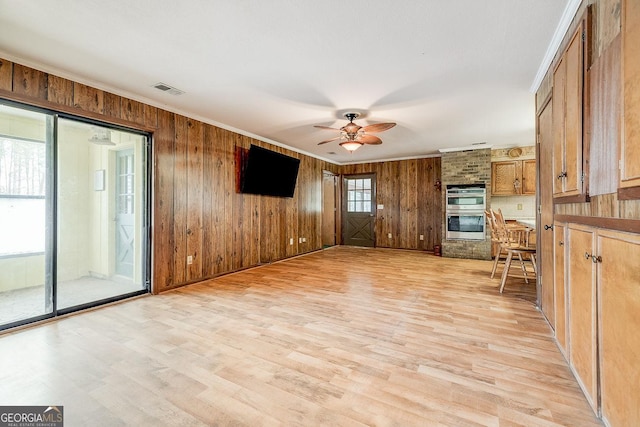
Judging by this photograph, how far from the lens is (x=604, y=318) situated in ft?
4.38

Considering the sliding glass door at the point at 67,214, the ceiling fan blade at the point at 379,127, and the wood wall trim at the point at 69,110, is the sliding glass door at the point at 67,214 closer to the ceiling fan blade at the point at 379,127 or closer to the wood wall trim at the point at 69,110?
the wood wall trim at the point at 69,110

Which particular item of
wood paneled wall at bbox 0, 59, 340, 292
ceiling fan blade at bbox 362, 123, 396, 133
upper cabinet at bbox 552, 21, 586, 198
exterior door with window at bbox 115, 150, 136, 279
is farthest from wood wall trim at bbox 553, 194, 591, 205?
exterior door with window at bbox 115, 150, 136, 279

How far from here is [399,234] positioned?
24.2 feet

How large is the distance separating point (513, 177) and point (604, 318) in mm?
5585

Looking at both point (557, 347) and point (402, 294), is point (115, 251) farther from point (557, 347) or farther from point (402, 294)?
point (557, 347)

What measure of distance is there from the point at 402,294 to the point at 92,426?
3001 millimetres

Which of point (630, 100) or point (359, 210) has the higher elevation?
point (630, 100)

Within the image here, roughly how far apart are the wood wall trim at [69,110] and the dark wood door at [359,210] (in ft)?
18.0

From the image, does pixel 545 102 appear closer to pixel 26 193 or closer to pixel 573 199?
pixel 573 199

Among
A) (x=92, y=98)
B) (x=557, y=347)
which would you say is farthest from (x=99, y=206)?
(x=557, y=347)
